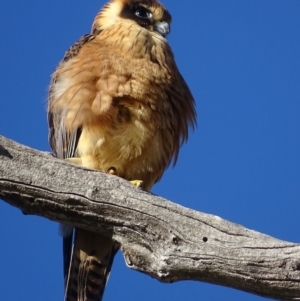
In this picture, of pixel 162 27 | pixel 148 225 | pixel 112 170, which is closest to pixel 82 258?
pixel 112 170

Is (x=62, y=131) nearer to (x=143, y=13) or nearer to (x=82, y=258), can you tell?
(x=82, y=258)

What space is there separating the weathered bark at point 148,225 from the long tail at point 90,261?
2.68 feet

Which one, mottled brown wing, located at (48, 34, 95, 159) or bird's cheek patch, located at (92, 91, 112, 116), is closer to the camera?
bird's cheek patch, located at (92, 91, 112, 116)

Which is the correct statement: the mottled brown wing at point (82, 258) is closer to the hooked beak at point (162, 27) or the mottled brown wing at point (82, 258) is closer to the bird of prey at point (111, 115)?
the bird of prey at point (111, 115)

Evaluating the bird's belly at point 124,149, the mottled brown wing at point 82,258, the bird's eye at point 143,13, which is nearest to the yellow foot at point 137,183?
the bird's belly at point 124,149

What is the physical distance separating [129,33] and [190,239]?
1.71 meters

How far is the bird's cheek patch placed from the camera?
383 centimetres

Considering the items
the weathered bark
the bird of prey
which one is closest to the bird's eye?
the bird of prey

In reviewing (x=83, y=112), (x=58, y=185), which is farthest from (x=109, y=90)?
(x=58, y=185)

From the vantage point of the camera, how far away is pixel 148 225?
3.03m

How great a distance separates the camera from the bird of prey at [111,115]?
3.88 metres

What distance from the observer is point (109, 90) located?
3.85m

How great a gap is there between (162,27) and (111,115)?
991 mm

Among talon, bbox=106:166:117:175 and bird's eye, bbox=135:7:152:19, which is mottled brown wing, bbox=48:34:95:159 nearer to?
talon, bbox=106:166:117:175
